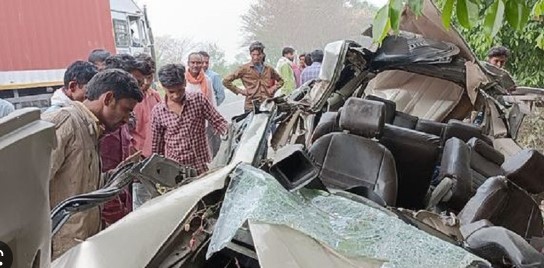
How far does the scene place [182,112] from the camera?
4707 mm

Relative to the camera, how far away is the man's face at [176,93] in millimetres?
4656

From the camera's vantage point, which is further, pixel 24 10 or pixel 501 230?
pixel 24 10

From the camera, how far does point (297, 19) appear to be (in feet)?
107

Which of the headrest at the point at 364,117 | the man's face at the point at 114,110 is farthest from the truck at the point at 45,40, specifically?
the headrest at the point at 364,117

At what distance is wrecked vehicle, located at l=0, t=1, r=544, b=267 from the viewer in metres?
1.91

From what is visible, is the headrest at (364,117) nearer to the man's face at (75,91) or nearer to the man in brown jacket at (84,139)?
the man in brown jacket at (84,139)

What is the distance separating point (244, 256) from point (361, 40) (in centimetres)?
290

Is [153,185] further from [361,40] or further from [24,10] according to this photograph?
[24,10]

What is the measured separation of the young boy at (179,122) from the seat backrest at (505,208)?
83.8 inches

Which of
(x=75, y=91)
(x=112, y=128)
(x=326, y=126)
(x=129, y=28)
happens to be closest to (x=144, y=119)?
(x=75, y=91)

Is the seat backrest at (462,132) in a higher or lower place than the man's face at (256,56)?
lower

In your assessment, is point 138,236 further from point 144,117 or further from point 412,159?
point 144,117

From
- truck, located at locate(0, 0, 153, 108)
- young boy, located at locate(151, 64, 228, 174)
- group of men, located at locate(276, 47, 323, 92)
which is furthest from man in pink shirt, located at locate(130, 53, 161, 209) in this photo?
truck, located at locate(0, 0, 153, 108)

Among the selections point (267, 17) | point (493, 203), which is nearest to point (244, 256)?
point (493, 203)
